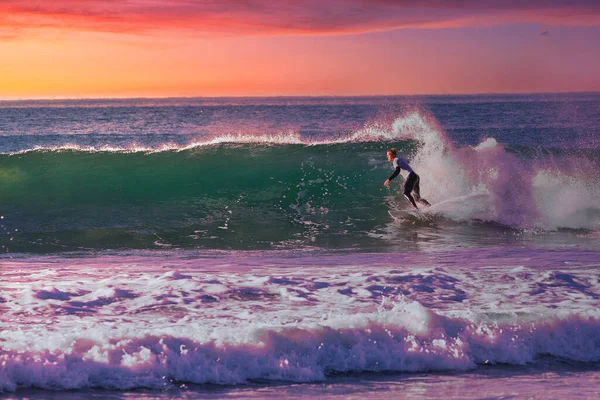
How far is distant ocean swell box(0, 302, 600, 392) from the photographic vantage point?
552cm

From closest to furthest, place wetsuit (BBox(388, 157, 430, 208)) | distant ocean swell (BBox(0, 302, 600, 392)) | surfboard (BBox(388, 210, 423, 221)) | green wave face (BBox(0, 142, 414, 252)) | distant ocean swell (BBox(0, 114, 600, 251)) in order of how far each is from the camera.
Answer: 1. distant ocean swell (BBox(0, 302, 600, 392))
2. green wave face (BBox(0, 142, 414, 252))
3. distant ocean swell (BBox(0, 114, 600, 251))
4. wetsuit (BBox(388, 157, 430, 208))
5. surfboard (BBox(388, 210, 423, 221))

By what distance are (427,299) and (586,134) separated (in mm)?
41069

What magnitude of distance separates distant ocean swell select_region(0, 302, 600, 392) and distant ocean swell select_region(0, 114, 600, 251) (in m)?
5.62

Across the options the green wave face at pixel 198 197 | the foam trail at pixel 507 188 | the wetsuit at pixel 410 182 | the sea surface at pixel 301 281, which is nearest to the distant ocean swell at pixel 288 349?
the sea surface at pixel 301 281

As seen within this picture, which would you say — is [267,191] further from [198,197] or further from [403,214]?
[403,214]

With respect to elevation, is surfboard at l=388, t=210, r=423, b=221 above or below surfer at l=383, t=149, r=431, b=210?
below

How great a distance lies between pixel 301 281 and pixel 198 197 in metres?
9.77

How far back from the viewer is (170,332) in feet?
20.0

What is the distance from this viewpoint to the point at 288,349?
5.91 metres

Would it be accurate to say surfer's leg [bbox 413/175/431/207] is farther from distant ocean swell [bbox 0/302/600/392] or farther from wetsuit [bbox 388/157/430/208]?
distant ocean swell [bbox 0/302/600/392]

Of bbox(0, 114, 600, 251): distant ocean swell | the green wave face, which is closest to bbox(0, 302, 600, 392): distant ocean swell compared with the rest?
bbox(0, 114, 600, 251): distant ocean swell

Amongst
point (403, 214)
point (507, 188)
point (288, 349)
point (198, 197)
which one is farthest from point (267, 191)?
point (288, 349)

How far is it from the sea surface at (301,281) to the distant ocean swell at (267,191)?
81 millimetres

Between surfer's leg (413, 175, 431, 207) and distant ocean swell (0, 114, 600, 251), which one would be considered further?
surfer's leg (413, 175, 431, 207)
